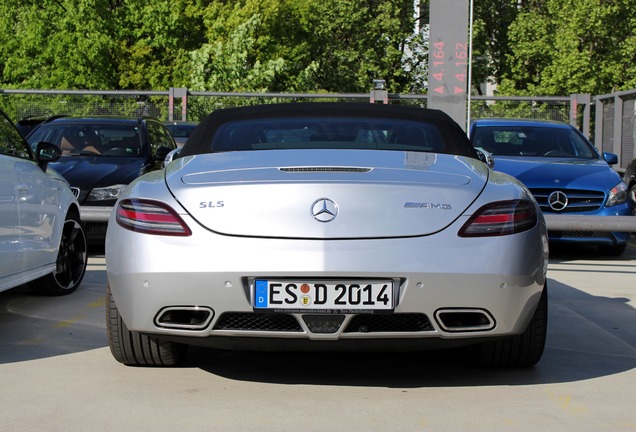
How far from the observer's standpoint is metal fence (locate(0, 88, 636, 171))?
21453 millimetres

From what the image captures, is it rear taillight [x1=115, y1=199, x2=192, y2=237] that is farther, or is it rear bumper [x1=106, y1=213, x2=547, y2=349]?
rear taillight [x1=115, y1=199, x2=192, y2=237]

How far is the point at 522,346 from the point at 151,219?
1.84 metres

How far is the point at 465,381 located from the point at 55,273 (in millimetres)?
3825

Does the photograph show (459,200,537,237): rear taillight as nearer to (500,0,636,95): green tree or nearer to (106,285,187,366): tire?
(106,285,187,366): tire

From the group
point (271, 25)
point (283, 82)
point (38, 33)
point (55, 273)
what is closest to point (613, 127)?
point (55, 273)

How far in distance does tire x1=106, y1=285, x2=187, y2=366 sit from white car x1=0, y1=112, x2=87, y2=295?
1.46 metres

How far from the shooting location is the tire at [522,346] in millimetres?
5367

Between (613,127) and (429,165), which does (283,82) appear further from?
(429,165)

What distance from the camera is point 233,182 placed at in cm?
491

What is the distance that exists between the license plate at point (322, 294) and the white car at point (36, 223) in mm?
2470

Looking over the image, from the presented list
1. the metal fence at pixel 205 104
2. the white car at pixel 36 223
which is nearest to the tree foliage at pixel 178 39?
the metal fence at pixel 205 104

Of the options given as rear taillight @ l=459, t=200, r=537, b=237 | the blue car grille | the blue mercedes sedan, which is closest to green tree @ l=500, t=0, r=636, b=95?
the blue mercedes sedan

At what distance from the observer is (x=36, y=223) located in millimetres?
7402

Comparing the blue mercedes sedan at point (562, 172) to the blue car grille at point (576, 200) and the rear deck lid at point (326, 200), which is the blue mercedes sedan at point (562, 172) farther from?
the rear deck lid at point (326, 200)
